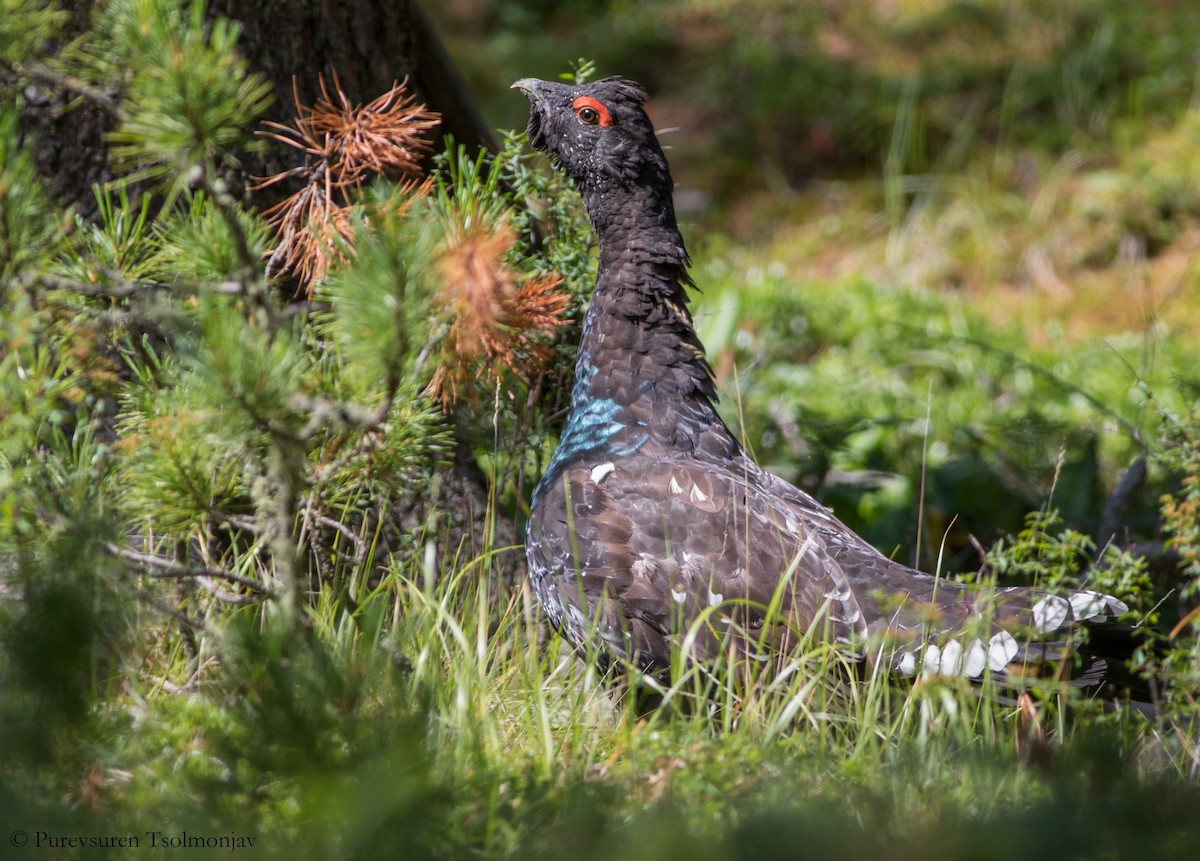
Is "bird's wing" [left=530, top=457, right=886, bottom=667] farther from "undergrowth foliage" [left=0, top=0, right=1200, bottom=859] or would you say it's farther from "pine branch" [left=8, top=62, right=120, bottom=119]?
"pine branch" [left=8, top=62, right=120, bottom=119]

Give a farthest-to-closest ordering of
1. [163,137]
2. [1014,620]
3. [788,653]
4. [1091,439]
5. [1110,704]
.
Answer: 1. [1091,439]
2. [1110,704]
3. [788,653]
4. [1014,620]
5. [163,137]

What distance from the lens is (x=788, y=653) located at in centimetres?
299

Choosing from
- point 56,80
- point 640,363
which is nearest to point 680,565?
point 640,363

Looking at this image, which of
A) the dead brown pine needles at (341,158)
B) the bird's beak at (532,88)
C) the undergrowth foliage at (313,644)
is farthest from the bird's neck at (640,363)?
the dead brown pine needles at (341,158)

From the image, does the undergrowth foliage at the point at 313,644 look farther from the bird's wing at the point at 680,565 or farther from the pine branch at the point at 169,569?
the bird's wing at the point at 680,565

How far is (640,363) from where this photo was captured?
3.45m

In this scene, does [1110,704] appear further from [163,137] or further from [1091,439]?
[163,137]

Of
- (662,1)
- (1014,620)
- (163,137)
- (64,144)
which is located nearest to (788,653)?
(1014,620)

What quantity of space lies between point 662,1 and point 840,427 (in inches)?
304

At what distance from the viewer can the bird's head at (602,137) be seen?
11.4ft

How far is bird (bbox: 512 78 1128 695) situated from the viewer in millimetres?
2852

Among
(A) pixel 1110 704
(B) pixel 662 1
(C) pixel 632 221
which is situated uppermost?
(B) pixel 662 1

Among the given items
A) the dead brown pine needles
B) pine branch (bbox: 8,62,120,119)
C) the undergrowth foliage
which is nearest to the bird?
the undergrowth foliage

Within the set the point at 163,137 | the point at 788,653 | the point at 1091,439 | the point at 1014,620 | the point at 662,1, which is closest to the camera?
the point at 163,137
